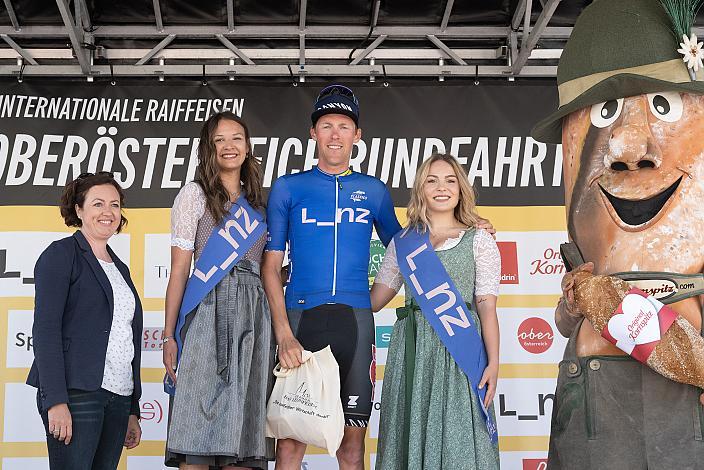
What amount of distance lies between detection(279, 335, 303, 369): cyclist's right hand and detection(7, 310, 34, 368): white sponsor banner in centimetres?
250

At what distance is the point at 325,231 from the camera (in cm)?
312

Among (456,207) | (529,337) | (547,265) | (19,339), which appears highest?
(547,265)

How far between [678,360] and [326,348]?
113cm

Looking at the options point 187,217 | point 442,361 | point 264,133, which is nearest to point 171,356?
point 187,217

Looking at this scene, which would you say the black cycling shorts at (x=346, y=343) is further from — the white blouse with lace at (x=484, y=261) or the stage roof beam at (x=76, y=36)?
the stage roof beam at (x=76, y=36)

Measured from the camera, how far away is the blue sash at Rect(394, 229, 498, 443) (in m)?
2.95

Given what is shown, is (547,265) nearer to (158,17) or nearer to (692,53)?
(692,53)

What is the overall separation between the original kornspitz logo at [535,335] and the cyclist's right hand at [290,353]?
2.39 m

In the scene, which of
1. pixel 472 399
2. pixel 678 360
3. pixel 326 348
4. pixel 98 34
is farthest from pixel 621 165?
pixel 98 34

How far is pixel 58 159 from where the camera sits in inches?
203

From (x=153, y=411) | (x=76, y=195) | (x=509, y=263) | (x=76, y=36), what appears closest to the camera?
(x=76, y=195)

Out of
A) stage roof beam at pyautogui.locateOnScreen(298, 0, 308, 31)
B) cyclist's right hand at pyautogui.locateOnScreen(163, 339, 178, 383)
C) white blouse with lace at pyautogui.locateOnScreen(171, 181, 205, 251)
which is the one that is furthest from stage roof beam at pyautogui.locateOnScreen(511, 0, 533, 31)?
cyclist's right hand at pyautogui.locateOnScreen(163, 339, 178, 383)

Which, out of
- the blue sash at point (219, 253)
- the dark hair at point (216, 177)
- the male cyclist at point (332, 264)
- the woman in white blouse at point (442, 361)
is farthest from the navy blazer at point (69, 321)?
the woman in white blouse at point (442, 361)

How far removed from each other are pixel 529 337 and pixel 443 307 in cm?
220
